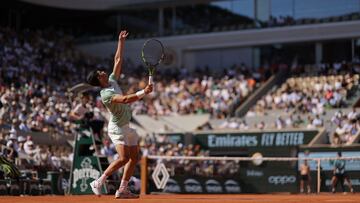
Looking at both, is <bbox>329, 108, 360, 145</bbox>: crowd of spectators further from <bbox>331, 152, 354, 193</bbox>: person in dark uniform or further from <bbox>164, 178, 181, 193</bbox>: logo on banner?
<bbox>164, 178, 181, 193</bbox>: logo on banner

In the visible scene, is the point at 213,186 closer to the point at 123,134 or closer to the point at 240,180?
the point at 240,180

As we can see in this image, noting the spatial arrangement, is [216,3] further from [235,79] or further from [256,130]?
[256,130]

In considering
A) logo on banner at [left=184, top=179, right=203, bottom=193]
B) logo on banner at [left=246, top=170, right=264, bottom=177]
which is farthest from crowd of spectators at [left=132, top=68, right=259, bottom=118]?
logo on banner at [left=184, top=179, right=203, bottom=193]

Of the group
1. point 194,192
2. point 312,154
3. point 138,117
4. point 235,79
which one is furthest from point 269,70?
point 194,192

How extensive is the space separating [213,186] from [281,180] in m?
2.52

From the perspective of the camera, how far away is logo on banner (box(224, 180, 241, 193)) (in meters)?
29.0

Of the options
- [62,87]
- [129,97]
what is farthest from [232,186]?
[129,97]

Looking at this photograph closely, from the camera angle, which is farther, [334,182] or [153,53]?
[334,182]

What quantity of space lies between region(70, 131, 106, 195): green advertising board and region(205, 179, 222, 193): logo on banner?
9.94 m

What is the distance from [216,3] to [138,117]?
35.2ft

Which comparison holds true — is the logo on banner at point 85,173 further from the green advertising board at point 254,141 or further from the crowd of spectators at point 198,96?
the crowd of spectators at point 198,96

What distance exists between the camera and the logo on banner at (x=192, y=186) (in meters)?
28.3

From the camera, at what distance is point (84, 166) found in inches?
759

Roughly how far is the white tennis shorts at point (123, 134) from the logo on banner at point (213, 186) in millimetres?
16342
